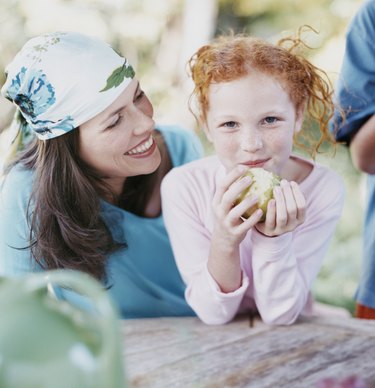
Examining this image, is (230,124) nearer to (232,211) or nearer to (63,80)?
(232,211)

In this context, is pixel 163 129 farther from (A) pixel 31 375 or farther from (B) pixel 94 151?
(A) pixel 31 375

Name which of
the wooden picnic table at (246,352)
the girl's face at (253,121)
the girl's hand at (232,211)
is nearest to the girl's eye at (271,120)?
the girl's face at (253,121)

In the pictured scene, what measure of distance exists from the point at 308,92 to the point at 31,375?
1187 mm

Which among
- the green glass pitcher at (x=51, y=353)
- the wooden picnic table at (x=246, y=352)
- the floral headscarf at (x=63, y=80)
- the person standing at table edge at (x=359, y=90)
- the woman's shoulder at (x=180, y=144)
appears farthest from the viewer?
the woman's shoulder at (x=180, y=144)

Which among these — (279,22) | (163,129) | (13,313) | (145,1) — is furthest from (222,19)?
(13,313)

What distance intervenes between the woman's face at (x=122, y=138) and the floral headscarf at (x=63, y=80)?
0.03 m

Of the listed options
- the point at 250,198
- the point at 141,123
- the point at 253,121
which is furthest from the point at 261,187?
the point at 141,123

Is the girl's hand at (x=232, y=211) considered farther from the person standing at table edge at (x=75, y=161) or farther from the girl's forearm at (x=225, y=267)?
the person standing at table edge at (x=75, y=161)

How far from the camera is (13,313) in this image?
752 millimetres

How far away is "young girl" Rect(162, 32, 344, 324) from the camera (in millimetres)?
1580

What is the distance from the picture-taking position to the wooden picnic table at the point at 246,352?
1.35 meters

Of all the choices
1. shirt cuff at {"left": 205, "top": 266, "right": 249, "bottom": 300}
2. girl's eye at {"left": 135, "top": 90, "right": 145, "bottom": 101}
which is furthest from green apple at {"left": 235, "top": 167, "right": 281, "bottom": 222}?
girl's eye at {"left": 135, "top": 90, "right": 145, "bottom": 101}

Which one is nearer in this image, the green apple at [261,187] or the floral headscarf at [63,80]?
the green apple at [261,187]

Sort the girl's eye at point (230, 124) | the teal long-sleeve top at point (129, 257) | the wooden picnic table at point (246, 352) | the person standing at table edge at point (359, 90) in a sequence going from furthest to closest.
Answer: the person standing at table edge at point (359, 90) < the teal long-sleeve top at point (129, 257) < the girl's eye at point (230, 124) < the wooden picnic table at point (246, 352)
